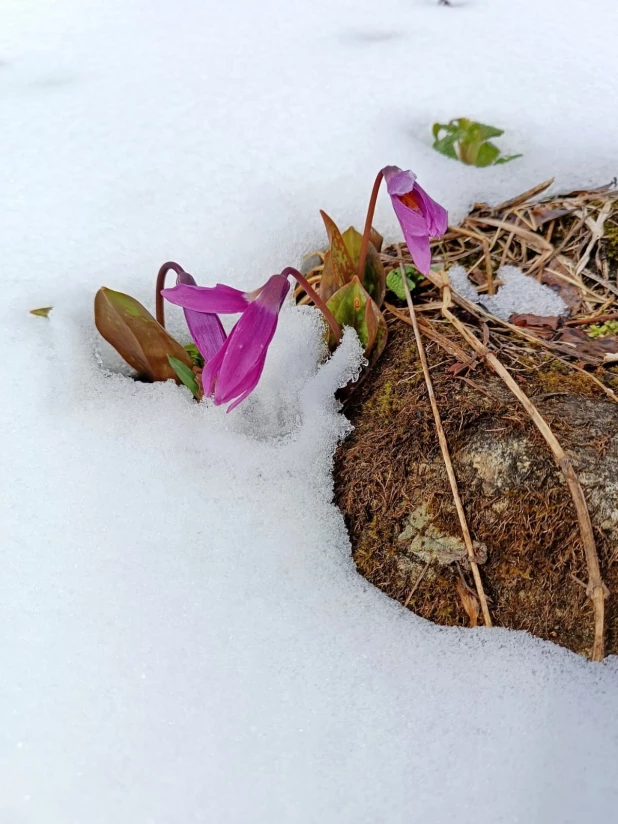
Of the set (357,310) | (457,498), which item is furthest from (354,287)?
(457,498)

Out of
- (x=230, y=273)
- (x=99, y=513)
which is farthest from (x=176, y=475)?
(x=230, y=273)

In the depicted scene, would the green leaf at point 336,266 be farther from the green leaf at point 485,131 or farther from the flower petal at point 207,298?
the green leaf at point 485,131

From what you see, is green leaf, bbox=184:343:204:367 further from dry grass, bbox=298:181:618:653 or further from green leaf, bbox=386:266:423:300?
green leaf, bbox=386:266:423:300

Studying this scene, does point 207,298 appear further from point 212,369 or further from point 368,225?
point 368,225

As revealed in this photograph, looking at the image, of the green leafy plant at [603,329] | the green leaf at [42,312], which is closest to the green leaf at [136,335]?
the green leaf at [42,312]

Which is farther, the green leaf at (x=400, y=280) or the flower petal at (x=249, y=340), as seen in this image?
the green leaf at (x=400, y=280)

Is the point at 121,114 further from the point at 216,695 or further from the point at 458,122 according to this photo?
the point at 216,695

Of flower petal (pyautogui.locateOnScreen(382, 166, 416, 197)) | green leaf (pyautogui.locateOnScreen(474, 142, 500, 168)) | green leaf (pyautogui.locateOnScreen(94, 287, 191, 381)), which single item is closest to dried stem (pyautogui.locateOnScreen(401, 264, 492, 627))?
flower petal (pyautogui.locateOnScreen(382, 166, 416, 197))
